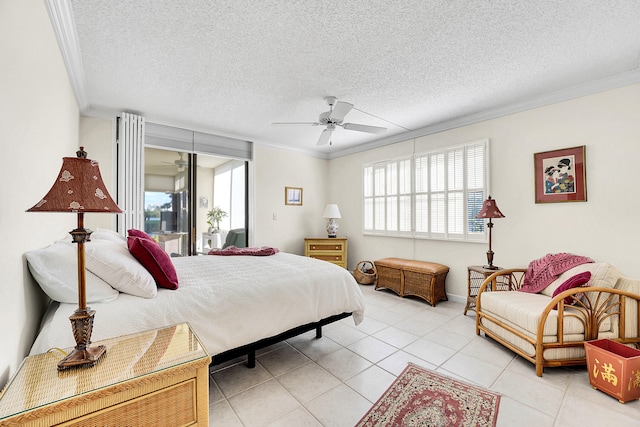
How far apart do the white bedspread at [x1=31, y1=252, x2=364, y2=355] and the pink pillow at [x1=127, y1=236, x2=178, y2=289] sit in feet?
0.23

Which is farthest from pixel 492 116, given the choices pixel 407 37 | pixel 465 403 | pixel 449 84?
pixel 465 403

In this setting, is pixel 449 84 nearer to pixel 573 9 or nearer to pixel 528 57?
pixel 528 57

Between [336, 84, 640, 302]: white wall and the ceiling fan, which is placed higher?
the ceiling fan

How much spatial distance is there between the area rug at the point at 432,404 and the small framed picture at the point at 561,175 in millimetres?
2424

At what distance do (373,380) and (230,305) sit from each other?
4.13 ft

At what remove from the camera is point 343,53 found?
234 cm

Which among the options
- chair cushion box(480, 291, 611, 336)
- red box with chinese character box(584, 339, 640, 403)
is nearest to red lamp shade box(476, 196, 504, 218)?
chair cushion box(480, 291, 611, 336)

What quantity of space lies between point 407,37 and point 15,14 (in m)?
2.34

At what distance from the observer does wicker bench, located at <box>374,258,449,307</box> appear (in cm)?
383

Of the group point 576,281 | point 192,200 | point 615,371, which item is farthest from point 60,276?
point 576,281

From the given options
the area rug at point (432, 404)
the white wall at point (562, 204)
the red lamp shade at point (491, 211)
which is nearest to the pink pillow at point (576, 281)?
the white wall at point (562, 204)

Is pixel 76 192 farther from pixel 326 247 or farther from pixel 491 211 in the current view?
pixel 326 247

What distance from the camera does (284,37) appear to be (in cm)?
215

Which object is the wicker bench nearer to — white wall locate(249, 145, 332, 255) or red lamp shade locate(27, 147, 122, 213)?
white wall locate(249, 145, 332, 255)
